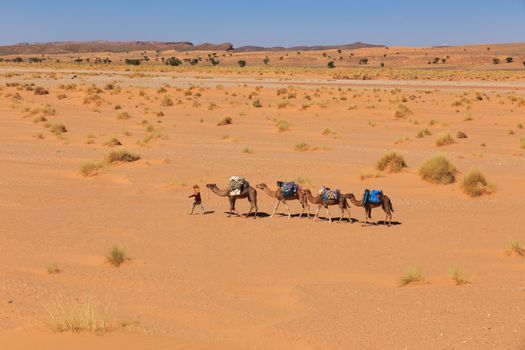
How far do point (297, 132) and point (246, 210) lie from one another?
58.9 feet

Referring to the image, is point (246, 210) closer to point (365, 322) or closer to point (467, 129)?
point (365, 322)

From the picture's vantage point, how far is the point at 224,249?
13102mm

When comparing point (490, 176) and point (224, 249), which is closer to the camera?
point (224, 249)

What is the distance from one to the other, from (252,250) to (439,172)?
28.5 ft

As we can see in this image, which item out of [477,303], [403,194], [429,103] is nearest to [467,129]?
[429,103]

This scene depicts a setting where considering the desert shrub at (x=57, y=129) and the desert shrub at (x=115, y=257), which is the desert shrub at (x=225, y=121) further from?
the desert shrub at (x=115, y=257)

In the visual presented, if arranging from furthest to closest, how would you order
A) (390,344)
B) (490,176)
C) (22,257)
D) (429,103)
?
(429,103), (490,176), (22,257), (390,344)

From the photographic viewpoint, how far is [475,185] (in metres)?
→ 18.5

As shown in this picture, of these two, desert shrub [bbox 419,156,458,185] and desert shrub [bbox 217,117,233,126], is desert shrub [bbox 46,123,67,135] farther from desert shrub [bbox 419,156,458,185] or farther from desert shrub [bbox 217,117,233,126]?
desert shrub [bbox 419,156,458,185]

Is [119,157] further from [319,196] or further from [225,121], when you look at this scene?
[225,121]

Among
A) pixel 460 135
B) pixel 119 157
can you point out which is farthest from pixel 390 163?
pixel 460 135

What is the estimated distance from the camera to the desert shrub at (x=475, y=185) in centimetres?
1833

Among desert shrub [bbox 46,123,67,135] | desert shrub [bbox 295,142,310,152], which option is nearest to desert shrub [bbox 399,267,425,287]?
desert shrub [bbox 295,142,310,152]

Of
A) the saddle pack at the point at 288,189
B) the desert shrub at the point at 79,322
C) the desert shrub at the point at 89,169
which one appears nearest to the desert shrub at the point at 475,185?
the saddle pack at the point at 288,189
